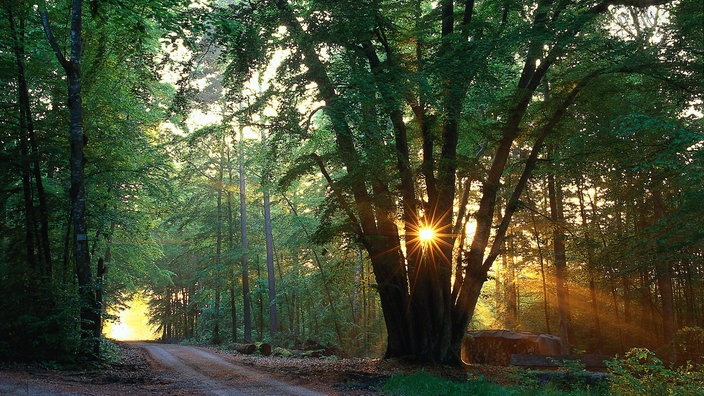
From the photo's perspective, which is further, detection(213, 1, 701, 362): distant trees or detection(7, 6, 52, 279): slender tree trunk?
detection(7, 6, 52, 279): slender tree trunk

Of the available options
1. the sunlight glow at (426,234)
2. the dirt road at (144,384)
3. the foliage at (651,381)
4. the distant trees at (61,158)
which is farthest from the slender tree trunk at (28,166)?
the foliage at (651,381)

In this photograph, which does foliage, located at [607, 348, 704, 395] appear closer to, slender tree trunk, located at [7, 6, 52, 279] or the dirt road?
the dirt road

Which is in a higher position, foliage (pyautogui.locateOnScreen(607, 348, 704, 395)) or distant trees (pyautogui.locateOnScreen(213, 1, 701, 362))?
distant trees (pyautogui.locateOnScreen(213, 1, 701, 362))

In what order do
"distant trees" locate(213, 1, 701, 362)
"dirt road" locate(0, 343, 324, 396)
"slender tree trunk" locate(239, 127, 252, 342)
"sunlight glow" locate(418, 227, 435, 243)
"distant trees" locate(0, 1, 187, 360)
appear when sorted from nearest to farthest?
1. "dirt road" locate(0, 343, 324, 396)
2. "distant trees" locate(213, 1, 701, 362)
3. "distant trees" locate(0, 1, 187, 360)
4. "sunlight glow" locate(418, 227, 435, 243)
5. "slender tree trunk" locate(239, 127, 252, 342)

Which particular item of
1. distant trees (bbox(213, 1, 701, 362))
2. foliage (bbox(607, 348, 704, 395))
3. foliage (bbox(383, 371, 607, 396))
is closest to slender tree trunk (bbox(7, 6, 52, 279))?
distant trees (bbox(213, 1, 701, 362))

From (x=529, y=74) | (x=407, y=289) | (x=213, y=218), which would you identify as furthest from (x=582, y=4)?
(x=213, y=218)

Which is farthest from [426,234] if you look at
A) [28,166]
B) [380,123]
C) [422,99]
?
[28,166]

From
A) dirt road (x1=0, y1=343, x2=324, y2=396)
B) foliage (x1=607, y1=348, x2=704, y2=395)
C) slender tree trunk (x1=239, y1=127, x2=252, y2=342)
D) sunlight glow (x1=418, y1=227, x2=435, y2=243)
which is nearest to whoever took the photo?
foliage (x1=607, y1=348, x2=704, y2=395)

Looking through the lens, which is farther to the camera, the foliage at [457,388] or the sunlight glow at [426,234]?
the sunlight glow at [426,234]

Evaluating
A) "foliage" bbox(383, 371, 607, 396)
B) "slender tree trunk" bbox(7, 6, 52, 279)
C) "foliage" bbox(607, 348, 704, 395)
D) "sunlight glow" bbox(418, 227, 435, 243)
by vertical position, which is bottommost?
"foliage" bbox(383, 371, 607, 396)

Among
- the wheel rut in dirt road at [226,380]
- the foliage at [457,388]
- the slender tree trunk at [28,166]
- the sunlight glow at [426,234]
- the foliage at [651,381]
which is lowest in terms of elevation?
the wheel rut in dirt road at [226,380]

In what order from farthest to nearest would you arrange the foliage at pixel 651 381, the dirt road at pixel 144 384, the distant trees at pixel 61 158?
1. the distant trees at pixel 61 158
2. the dirt road at pixel 144 384
3. the foliage at pixel 651 381

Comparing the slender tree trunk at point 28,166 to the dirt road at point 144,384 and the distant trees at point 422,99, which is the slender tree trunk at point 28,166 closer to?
the dirt road at point 144,384

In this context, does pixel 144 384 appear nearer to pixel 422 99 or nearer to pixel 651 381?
pixel 422 99
